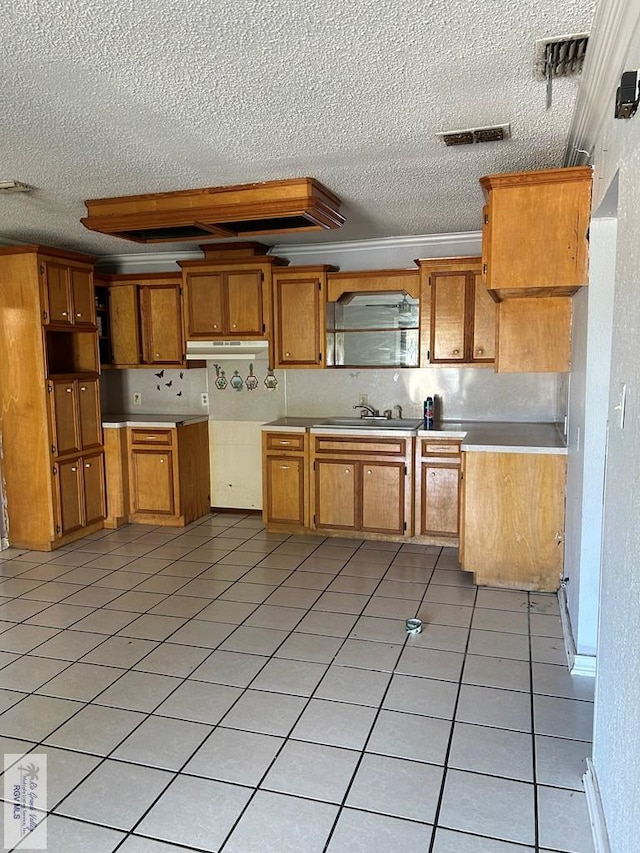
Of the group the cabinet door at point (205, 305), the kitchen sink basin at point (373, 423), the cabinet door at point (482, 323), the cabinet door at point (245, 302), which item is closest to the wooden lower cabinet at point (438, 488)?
the kitchen sink basin at point (373, 423)

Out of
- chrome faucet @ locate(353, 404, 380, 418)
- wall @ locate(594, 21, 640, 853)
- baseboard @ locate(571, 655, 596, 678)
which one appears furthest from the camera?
chrome faucet @ locate(353, 404, 380, 418)

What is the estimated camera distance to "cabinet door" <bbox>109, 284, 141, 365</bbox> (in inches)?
208

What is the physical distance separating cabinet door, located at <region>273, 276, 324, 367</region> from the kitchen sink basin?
50cm

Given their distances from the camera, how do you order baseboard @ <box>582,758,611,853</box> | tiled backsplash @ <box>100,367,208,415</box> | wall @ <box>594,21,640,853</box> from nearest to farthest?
1. wall @ <box>594,21,640,853</box>
2. baseboard @ <box>582,758,611,853</box>
3. tiled backsplash @ <box>100,367,208,415</box>

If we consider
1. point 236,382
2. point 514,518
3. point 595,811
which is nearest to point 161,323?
point 236,382

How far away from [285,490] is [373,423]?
0.88 m

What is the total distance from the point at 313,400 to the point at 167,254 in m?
1.83

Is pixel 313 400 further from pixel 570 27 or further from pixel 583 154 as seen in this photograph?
pixel 570 27

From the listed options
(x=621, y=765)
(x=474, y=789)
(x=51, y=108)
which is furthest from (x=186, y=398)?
(x=621, y=765)

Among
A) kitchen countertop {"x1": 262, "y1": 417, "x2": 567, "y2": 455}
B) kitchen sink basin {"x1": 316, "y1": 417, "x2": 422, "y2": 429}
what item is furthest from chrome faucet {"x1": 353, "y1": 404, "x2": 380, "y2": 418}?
kitchen countertop {"x1": 262, "y1": 417, "x2": 567, "y2": 455}

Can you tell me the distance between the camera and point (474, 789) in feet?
6.50

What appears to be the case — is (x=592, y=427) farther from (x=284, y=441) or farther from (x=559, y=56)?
(x=284, y=441)

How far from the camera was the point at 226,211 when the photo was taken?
3361 mm

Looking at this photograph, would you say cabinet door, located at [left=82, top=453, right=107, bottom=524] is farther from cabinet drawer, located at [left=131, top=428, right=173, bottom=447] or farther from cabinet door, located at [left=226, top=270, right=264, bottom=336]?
cabinet door, located at [left=226, top=270, right=264, bottom=336]
